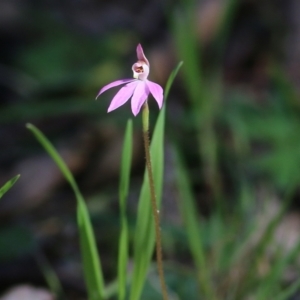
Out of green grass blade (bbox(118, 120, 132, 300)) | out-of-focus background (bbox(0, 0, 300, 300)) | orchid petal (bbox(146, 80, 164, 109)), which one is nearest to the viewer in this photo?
orchid petal (bbox(146, 80, 164, 109))

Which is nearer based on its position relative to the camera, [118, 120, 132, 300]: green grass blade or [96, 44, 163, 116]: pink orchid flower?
[96, 44, 163, 116]: pink orchid flower

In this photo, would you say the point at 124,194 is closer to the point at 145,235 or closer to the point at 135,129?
the point at 145,235

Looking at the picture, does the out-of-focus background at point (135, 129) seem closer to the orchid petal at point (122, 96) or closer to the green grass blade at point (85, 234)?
the green grass blade at point (85, 234)

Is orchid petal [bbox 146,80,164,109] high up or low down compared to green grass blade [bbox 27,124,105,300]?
up

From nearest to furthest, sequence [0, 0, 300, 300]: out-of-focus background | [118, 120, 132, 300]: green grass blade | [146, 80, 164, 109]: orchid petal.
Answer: [146, 80, 164, 109]: orchid petal
[118, 120, 132, 300]: green grass blade
[0, 0, 300, 300]: out-of-focus background

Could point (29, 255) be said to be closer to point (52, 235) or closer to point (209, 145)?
point (52, 235)

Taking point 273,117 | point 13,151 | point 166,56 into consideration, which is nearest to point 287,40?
point 166,56

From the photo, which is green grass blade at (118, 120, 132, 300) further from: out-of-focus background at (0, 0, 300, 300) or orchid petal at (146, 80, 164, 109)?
out-of-focus background at (0, 0, 300, 300)

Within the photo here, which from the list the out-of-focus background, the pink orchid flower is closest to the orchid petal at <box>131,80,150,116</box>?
the pink orchid flower
